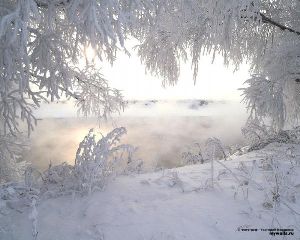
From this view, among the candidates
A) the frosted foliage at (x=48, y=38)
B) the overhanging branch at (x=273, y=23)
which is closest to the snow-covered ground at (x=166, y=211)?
the frosted foliage at (x=48, y=38)

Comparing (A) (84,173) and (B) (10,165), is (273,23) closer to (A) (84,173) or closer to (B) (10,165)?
(A) (84,173)

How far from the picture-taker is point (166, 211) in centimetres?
350

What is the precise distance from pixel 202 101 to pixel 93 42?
18.2 metres

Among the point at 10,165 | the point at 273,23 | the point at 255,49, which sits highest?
the point at 273,23

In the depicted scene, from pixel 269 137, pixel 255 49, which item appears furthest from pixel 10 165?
pixel 255 49

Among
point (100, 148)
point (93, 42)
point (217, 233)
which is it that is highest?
point (93, 42)

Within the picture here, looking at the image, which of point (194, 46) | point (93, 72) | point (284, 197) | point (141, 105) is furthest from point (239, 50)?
point (141, 105)

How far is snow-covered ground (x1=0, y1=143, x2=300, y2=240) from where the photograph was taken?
10.5 feet

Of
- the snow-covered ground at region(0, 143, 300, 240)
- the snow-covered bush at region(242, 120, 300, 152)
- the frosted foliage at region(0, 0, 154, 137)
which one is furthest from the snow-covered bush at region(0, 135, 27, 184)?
the snow-covered bush at region(242, 120, 300, 152)

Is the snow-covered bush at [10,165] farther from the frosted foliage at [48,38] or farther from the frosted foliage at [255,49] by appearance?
the frosted foliage at [255,49]

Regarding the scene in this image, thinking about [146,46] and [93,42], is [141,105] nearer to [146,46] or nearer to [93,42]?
[146,46]

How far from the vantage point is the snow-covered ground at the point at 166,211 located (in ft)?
10.5

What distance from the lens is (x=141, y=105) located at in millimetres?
20531

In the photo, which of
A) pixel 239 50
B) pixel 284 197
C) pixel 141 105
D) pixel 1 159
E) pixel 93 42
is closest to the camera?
pixel 93 42
